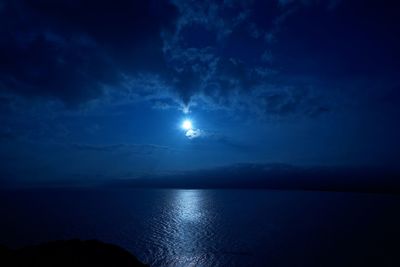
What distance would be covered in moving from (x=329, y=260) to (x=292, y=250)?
347 inches

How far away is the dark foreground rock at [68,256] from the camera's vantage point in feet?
78.0

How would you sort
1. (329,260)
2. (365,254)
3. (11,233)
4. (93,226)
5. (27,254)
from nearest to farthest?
1. (27,254)
2. (329,260)
3. (365,254)
4. (11,233)
5. (93,226)

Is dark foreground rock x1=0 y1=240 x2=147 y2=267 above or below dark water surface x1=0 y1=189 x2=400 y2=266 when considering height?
above

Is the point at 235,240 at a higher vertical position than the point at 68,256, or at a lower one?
lower

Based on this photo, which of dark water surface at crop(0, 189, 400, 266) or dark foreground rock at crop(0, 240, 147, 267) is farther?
dark water surface at crop(0, 189, 400, 266)

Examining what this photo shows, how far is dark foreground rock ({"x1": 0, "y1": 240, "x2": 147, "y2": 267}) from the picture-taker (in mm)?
23781

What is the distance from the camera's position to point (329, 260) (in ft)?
164

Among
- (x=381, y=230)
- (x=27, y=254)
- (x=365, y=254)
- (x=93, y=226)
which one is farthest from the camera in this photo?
(x=93, y=226)

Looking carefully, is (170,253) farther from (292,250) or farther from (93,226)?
(93,226)

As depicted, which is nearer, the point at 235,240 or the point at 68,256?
the point at 68,256

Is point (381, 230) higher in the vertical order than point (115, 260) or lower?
lower

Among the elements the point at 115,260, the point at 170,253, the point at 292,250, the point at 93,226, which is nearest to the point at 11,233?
the point at 93,226

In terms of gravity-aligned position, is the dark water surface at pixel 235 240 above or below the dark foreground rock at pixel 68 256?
below

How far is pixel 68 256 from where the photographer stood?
83.4 feet
